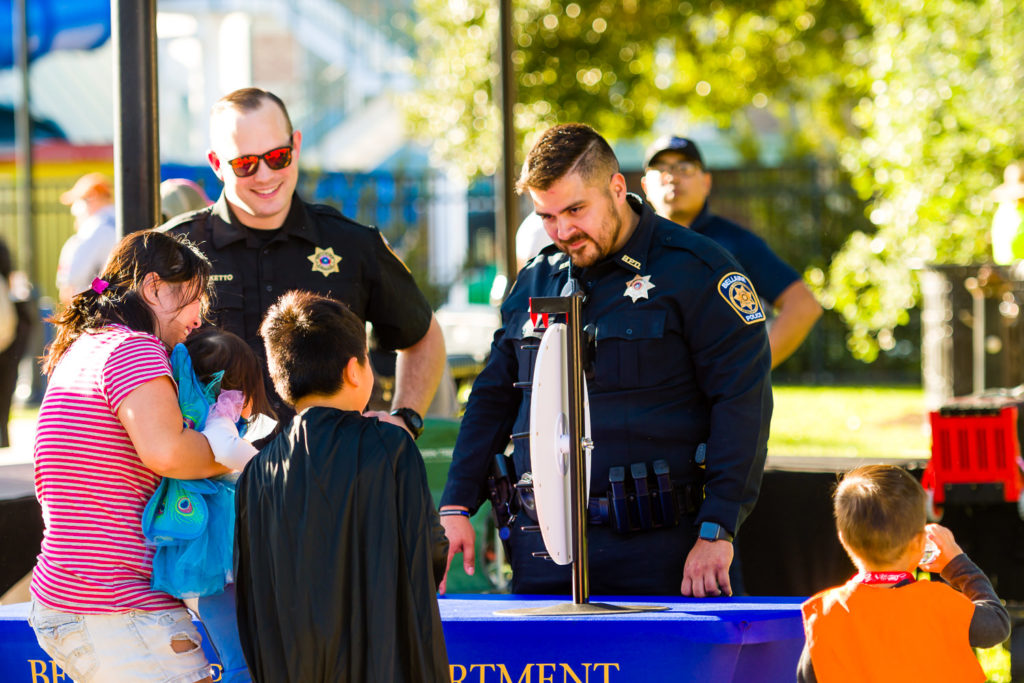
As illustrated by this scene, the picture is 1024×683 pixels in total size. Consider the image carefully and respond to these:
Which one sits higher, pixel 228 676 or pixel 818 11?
pixel 818 11

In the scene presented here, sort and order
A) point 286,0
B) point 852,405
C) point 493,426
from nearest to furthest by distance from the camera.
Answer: point 493,426 < point 852,405 < point 286,0

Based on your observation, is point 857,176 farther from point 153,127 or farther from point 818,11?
point 153,127

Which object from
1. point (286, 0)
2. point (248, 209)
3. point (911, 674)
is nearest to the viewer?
point (911, 674)

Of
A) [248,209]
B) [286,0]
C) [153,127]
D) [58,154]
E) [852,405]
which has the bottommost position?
[852,405]

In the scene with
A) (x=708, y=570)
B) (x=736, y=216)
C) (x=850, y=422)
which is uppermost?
(x=736, y=216)

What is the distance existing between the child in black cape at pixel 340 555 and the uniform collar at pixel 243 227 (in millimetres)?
1503

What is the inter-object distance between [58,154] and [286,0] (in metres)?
9.60

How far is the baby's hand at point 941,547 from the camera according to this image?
119 inches

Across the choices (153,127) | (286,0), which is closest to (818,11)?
(153,127)

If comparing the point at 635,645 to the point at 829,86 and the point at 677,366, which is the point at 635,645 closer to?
the point at 677,366

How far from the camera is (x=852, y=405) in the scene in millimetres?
13820

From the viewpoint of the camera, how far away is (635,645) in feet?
9.72

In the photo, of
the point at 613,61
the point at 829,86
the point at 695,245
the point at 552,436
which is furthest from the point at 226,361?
the point at 829,86

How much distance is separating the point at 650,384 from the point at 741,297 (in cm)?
33
